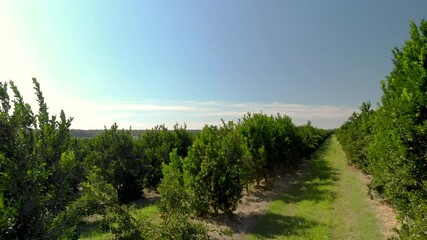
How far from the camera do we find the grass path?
12148 mm

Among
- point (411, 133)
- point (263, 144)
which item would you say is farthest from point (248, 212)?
point (411, 133)

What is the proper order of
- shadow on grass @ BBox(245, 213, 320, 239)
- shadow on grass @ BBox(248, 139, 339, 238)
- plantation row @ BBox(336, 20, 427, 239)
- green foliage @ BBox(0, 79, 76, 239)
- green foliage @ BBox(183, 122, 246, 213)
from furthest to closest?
green foliage @ BBox(183, 122, 246, 213) < shadow on grass @ BBox(248, 139, 339, 238) < shadow on grass @ BBox(245, 213, 320, 239) < plantation row @ BBox(336, 20, 427, 239) < green foliage @ BBox(0, 79, 76, 239)

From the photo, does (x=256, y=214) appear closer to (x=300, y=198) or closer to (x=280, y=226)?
(x=280, y=226)

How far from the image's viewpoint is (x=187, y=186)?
537 inches

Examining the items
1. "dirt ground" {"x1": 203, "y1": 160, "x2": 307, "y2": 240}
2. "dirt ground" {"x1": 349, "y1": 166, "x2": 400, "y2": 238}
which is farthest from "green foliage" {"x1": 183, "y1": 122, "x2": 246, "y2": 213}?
"dirt ground" {"x1": 349, "y1": 166, "x2": 400, "y2": 238}

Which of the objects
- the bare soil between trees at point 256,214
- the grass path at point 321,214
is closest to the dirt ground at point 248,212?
the bare soil between trees at point 256,214

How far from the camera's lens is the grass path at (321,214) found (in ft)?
39.9

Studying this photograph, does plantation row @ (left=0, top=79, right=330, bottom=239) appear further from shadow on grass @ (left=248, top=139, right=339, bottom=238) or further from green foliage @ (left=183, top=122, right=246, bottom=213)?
shadow on grass @ (left=248, top=139, right=339, bottom=238)

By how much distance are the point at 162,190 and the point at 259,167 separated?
13698mm

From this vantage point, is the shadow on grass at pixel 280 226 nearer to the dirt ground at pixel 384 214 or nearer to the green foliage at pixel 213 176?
the green foliage at pixel 213 176

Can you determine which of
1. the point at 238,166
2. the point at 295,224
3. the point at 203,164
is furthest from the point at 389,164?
the point at 203,164

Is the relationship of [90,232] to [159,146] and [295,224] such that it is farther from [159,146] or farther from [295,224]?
[159,146]

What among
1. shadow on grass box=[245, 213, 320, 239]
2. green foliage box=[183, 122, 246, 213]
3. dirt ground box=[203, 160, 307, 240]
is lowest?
shadow on grass box=[245, 213, 320, 239]

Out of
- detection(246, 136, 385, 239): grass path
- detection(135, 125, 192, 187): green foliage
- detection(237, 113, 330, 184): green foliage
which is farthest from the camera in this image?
detection(135, 125, 192, 187): green foliage
